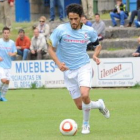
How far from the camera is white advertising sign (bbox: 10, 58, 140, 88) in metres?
23.4

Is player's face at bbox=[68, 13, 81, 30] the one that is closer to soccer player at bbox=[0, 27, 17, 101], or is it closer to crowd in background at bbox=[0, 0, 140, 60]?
soccer player at bbox=[0, 27, 17, 101]

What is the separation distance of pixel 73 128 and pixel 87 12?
1969 centimetres

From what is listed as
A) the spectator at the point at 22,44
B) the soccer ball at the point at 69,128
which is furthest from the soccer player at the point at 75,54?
the spectator at the point at 22,44

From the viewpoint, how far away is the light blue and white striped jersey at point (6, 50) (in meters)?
18.8

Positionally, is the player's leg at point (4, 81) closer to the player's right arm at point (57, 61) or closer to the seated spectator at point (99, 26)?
the player's right arm at point (57, 61)

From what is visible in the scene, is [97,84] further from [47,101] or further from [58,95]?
[47,101]

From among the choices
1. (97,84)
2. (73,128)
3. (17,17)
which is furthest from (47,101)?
(17,17)

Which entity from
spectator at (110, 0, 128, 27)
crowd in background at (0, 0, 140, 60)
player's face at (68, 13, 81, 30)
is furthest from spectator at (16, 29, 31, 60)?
player's face at (68, 13, 81, 30)

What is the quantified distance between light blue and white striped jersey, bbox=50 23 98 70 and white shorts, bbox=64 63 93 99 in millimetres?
88

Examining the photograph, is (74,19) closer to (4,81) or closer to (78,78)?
(78,78)

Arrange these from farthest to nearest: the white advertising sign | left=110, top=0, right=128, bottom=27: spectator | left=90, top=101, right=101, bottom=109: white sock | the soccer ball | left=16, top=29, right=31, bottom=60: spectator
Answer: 1. left=110, top=0, right=128, bottom=27: spectator
2. left=16, top=29, right=31, bottom=60: spectator
3. the white advertising sign
4. left=90, top=101, right=101, bottom=109: white sock
5. the soccer ball

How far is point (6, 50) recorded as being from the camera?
61.8 feet

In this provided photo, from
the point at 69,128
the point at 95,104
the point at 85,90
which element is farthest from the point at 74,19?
the point at 69,128

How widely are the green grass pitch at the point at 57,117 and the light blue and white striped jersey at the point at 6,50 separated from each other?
109cm
